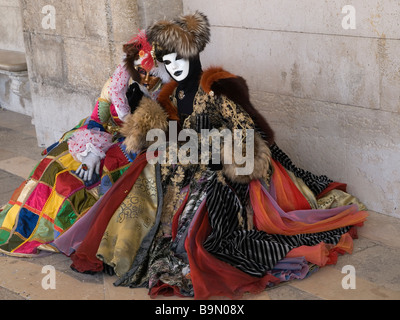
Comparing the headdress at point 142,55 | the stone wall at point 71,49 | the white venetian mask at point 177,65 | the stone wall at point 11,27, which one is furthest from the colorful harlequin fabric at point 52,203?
the stone wall at point 11,27

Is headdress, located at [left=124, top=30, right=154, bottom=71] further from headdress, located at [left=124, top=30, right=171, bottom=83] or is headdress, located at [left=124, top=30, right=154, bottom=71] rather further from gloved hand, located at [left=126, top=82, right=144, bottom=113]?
gloved hand, located at [left=126, top=82, right=144, bottom=113]

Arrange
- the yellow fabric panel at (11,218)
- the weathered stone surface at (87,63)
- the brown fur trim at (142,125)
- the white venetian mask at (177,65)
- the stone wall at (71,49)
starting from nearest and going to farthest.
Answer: the white venetian mask at (177,65) → the brown fur trim at (142,125) → the yellow fabric panel at (11,218) → the stone wall at (71,49) → the weathered stone surface at (87,63)

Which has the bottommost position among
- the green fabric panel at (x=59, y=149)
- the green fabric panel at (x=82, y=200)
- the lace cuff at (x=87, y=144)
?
the green fabric panel at (x=82, y=200)

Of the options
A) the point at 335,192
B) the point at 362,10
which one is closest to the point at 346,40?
the point at 362,10

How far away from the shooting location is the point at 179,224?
3.77 m

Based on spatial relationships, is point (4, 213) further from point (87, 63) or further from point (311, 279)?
point (311, 279)

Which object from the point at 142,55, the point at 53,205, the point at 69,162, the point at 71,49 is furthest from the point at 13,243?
the point at 71,49

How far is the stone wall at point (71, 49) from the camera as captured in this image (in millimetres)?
5164

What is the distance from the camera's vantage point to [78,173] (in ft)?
13.8

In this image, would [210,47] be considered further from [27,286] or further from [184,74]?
[27,286]

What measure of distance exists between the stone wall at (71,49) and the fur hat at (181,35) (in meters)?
1.29

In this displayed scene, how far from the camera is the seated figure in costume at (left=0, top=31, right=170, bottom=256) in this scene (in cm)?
409

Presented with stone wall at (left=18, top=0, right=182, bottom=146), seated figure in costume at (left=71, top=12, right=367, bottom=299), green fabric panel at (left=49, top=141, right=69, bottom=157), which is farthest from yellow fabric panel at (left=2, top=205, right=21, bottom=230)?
stone wall at (left=18, top=0, right=182, bottom=146)

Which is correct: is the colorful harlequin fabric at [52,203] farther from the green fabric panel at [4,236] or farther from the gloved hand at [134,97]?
the gloved hand at [134,97]
